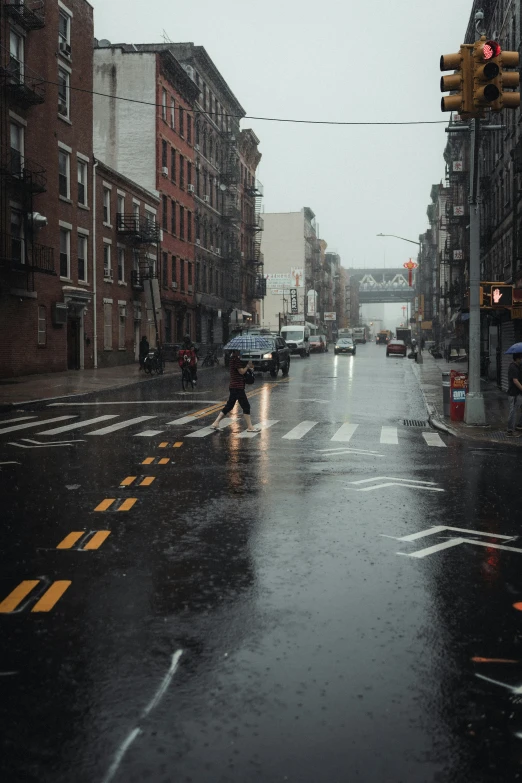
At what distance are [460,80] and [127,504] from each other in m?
9.08

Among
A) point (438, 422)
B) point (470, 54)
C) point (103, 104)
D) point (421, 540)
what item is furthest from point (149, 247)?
point (421, 540)

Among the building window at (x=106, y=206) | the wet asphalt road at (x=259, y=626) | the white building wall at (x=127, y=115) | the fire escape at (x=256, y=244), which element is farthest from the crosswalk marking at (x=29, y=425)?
the fire escape at (x=256, y=244)

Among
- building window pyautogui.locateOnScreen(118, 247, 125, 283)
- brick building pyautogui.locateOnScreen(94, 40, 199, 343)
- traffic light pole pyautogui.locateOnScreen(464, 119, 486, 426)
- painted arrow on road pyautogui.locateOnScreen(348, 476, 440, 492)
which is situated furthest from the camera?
brick building pyautogui.locateOnScreen(94, 40, 199, 343)

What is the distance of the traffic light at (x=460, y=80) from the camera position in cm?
1361

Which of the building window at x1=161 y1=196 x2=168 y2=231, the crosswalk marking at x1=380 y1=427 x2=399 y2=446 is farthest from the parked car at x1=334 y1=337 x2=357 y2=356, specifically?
the crosswalk marking at x1=380 y1=427 x2=399 y2=446

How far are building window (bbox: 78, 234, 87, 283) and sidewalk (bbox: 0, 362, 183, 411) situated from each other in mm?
4670

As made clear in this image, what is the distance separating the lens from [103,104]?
55.2 metres

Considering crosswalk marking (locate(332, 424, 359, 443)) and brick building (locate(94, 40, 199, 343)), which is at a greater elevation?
brick building (locate(94, 40, 199, 343))

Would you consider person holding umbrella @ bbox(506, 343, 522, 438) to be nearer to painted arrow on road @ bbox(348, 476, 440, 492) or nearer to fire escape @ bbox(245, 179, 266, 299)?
painted arrow on road @ bbox(348, 476, 440, 492)

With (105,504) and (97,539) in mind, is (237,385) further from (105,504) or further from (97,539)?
(97,539)

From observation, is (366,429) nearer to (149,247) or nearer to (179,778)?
(179,778)

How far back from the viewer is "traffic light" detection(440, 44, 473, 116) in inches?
536

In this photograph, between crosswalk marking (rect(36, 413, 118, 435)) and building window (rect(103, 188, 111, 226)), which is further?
building window (rect(103, 188, 111, 226))

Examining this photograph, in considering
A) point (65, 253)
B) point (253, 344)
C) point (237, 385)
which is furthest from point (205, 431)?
point (65, 253)
